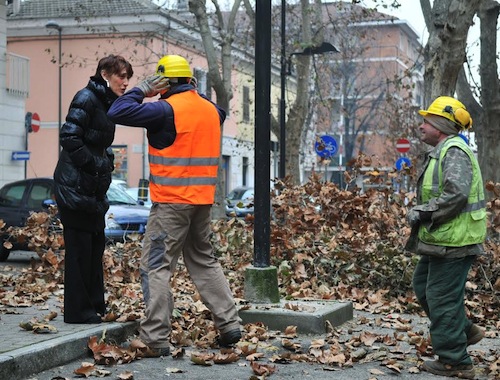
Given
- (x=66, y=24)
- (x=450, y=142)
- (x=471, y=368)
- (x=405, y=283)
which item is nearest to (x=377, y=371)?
(x=471, y=368)

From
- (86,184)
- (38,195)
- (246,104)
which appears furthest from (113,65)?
(246,104)

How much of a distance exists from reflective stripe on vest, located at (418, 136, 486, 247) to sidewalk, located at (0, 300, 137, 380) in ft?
7.73

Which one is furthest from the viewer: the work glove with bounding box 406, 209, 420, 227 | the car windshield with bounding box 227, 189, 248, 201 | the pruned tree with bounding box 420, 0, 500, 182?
the car windshield with bounding box 227, 189, 248, 201

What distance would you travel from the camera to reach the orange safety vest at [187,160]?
6898 millimetres

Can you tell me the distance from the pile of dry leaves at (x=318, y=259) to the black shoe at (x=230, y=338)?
84 centimetres

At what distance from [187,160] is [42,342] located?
157cm

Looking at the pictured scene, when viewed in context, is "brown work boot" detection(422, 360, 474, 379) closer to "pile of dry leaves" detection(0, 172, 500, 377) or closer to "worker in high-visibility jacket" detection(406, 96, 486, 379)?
"worker in high-visibility jacket" detection(406, 96, 486, 379)

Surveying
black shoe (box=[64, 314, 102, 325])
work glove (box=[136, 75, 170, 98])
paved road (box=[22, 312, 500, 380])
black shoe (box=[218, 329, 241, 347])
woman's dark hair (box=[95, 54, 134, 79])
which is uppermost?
woman's dark hair (box=[95, 54, 134, 79])

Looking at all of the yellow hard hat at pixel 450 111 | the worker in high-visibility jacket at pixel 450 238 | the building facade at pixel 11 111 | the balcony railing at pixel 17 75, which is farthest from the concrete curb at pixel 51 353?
the balcony railing at pixel 17 75

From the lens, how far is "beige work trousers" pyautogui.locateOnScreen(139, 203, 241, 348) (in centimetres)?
689

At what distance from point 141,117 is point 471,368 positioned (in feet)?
9.29

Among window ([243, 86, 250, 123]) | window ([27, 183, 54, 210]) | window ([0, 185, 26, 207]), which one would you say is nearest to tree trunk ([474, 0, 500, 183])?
window ([27, 183, 54, 210])

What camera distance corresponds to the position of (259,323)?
8.22m

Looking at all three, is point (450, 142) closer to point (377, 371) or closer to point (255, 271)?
point (377, 371)
